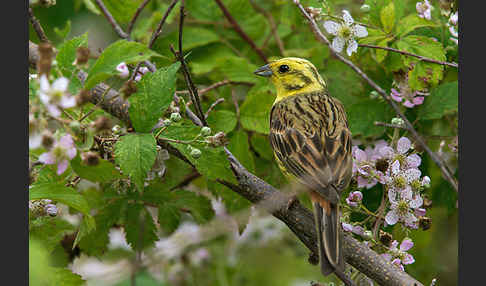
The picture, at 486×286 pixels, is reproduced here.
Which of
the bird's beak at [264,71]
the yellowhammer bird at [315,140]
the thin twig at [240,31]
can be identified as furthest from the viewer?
the thin twig at [240,31]

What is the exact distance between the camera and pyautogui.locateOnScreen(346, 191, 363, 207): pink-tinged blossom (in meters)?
2.11

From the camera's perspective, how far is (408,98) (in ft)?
8.44

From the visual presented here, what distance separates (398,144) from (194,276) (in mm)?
1806

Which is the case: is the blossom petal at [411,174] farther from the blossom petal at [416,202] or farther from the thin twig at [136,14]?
the thin twig at [136,14]

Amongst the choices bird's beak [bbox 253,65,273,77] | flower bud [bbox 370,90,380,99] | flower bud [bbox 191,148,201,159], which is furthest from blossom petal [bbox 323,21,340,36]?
flower bud [bbox 191,148,201,159]

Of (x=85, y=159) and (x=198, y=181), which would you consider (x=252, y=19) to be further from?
(x=85, y=159)

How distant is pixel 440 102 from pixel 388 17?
45 cm

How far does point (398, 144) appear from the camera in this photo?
2295 mm

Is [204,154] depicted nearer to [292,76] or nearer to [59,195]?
[59,195]

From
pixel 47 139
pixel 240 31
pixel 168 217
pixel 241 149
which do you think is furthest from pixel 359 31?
pixel 47 139

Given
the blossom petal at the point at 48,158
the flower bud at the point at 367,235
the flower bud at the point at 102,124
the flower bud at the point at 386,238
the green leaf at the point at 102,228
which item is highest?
the flower bud at the point at 102,124

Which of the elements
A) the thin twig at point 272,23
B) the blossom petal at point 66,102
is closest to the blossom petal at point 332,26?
the thin twig at point 272,23

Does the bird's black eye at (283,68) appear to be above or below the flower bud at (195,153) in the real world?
below

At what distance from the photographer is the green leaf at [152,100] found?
1.83 m
